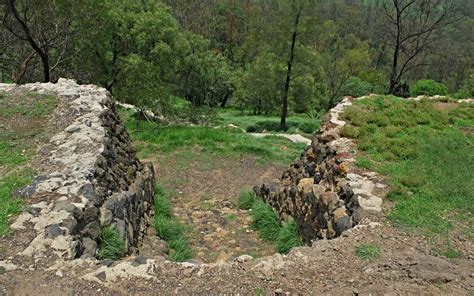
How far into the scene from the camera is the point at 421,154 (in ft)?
28.9

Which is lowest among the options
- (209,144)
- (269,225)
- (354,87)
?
(269,225)

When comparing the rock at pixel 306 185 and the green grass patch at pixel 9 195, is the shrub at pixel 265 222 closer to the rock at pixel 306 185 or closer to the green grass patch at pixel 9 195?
the rock at pixel 306 185

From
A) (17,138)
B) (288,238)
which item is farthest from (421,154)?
(17,138)

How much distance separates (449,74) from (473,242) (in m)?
84.2

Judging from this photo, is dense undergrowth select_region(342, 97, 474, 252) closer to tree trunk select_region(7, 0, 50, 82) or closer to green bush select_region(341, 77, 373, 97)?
tree trunk select_region(7, 0, 50, 82)

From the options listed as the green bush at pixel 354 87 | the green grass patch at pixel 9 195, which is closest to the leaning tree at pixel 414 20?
the green bush at pixel 354 87

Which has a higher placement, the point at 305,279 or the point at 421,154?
the point at 421,154

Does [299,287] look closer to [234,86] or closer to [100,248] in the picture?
[100,248]

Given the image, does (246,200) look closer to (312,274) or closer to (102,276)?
(312,274)

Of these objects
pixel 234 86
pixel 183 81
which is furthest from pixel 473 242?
pixel 234 86

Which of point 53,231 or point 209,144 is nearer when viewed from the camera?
point 53,231

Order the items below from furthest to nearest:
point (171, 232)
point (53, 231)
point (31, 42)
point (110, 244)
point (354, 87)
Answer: point (354, 87) → point (31, 42) → point (171, 232) → point (110, 244) → point (53, 231)

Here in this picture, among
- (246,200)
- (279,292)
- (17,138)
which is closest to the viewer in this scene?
(279,292)

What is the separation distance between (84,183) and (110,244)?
1.34 m
